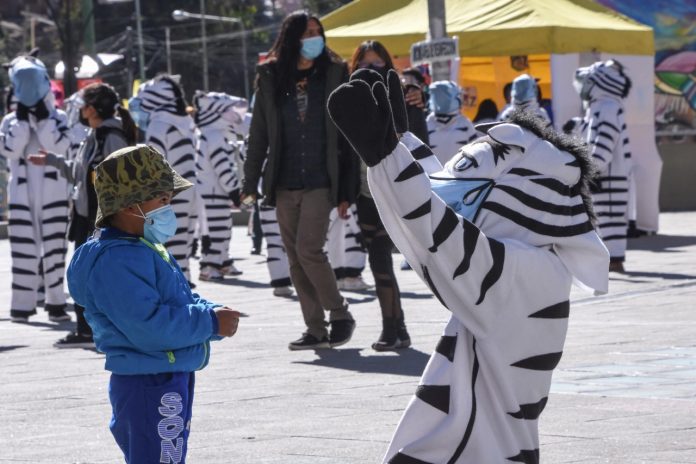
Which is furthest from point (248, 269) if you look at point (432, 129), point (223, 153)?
point (432, 129)

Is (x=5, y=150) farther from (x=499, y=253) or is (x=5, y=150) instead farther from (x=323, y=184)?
(x=499, y=253)

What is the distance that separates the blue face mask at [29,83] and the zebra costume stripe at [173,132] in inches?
58.1

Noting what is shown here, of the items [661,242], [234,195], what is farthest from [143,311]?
[661,242]

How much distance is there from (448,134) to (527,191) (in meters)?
10.1

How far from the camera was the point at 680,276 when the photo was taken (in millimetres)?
13906

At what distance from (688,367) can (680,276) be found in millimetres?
5694

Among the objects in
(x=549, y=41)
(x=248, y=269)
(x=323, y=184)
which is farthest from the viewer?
(x=549, y=41)

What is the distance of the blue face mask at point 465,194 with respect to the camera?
190 inches

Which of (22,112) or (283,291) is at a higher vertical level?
(22,112)

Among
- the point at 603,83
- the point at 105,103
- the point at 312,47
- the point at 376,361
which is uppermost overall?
the point at 312,47

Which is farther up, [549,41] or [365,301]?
[549,41]

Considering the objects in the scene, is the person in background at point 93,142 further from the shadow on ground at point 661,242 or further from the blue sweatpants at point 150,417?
the shadow on ground at point 661,242

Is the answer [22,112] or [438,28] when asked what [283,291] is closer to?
[22,112]

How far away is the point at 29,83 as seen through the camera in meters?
11.8
